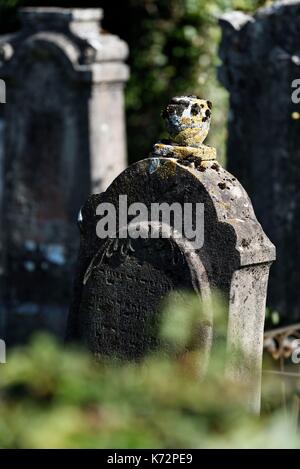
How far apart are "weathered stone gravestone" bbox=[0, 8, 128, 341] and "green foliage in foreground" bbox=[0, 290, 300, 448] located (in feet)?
18.5

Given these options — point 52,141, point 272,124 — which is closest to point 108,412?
point 272,124

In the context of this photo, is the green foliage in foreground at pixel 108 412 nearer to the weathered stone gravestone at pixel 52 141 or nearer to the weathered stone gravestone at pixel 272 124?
the weathered stone gravestone at pixel 272 124

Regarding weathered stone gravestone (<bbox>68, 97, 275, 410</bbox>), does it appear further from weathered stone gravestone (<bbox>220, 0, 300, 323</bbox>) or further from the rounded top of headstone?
weathered stone gravestone (<bbox>220, 0, 300, 323</bbox>)

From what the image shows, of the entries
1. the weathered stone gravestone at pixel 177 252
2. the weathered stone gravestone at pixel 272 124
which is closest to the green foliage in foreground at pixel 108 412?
the weathered stone gravestone at pixel 177 252

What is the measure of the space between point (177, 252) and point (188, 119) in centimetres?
55

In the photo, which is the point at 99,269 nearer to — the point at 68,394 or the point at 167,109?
the point at 167,109

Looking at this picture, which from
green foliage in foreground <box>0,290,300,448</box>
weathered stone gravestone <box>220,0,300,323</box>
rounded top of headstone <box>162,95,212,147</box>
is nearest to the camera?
green foliage in foreground <box>0,290,300,448</box>

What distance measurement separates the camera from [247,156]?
280 inches

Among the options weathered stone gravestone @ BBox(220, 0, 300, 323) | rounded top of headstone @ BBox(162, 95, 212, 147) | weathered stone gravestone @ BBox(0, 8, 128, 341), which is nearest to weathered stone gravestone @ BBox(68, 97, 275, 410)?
rounded top of headstone @ BBox(162, 95, 212, 147)

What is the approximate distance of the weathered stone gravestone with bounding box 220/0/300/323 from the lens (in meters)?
6.77

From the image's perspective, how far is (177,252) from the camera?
4367mm

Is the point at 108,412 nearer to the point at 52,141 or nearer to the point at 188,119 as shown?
the point at 188,119

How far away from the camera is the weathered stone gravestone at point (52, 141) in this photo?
7.98 m

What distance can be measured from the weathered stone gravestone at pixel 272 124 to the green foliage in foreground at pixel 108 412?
14.5ft
